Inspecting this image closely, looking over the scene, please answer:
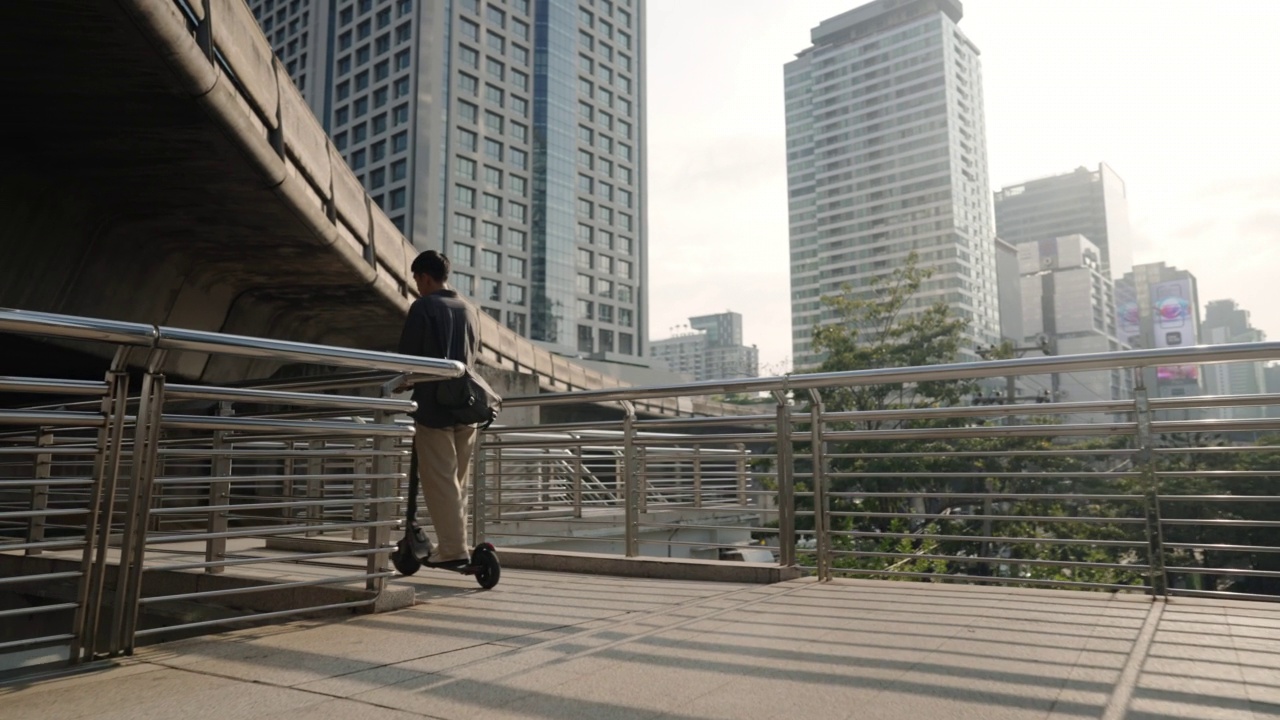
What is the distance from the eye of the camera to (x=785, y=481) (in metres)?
5.59

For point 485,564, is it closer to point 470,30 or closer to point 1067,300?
point 470,30

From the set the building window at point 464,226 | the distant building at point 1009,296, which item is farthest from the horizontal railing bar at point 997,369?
the distant building at point 1009,296

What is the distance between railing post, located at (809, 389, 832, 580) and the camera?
551cm

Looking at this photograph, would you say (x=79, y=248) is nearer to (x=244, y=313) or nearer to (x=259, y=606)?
(x=244, y=313)

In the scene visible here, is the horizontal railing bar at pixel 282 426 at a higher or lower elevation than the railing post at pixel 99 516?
higher

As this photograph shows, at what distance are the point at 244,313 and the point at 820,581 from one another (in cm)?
1408

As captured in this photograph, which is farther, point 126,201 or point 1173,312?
point 1173,312

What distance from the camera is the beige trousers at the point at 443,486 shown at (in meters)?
4.75

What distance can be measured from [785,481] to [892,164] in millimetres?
131579

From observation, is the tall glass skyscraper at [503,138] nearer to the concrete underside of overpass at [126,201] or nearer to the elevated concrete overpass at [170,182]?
the elevated concrete overpass at [170,182]

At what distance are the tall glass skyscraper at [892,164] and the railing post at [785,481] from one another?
116 m

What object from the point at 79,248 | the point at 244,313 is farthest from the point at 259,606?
the point at 244,313

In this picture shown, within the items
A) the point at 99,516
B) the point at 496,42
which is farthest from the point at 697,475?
the point at 496,42

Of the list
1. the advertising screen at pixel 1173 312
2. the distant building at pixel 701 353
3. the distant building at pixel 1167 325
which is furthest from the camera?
the distant building at pixel 701 353
